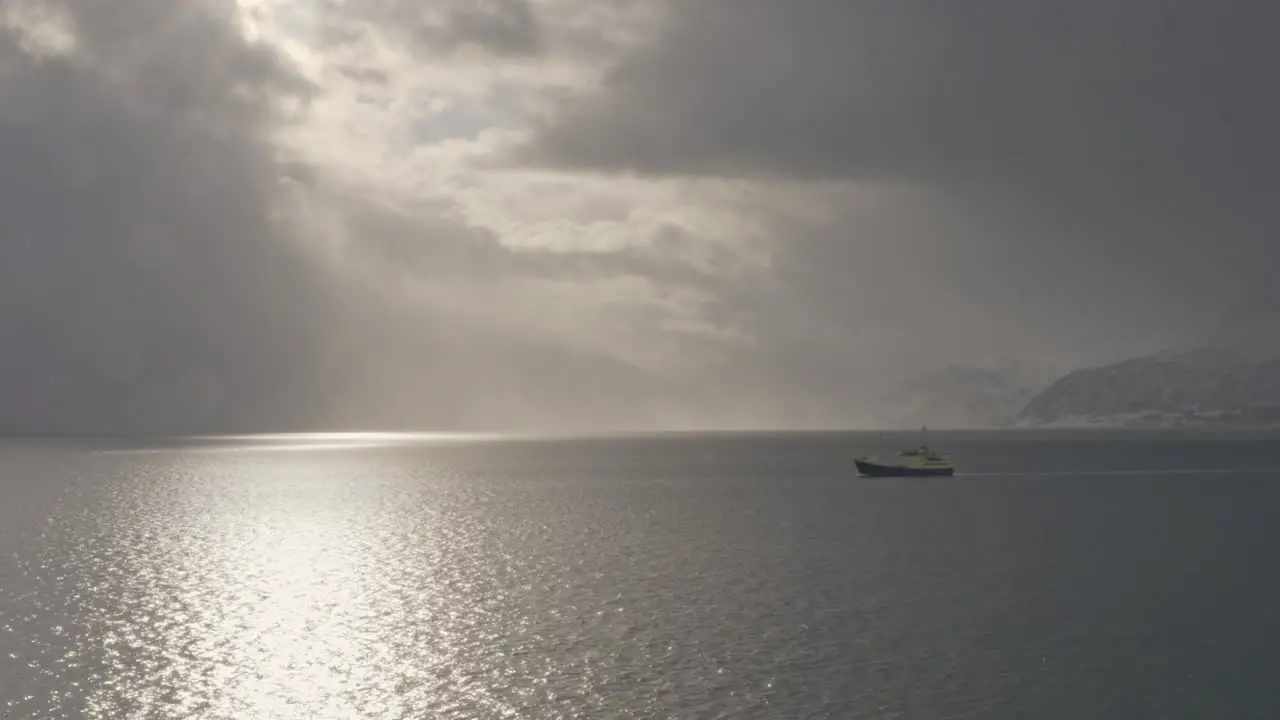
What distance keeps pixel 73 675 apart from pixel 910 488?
163328 millimetres

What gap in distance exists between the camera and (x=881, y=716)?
46406 millimetres

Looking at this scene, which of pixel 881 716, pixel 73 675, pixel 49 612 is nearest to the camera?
pixel 881 716

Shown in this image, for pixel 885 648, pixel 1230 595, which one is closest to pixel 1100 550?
pixel 1230 595

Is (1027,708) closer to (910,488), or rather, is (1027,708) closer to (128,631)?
(128,631)

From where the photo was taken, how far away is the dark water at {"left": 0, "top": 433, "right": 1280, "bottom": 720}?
50.2 metres

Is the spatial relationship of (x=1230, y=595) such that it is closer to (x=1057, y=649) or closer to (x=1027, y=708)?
(x=1057, y=649)

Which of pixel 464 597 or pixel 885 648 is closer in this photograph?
pixel 885 648

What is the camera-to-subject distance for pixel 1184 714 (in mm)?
47188

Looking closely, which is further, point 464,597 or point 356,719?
point 464,597

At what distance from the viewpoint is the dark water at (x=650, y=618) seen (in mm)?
50156

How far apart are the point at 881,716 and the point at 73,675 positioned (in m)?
40.3

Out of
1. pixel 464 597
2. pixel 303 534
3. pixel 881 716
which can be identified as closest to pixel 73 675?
pixel 464 597

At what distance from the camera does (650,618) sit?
69000mm

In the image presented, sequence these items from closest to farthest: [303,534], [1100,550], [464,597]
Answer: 1. [464,597]
2. [1100,550]
3. [303,534]
